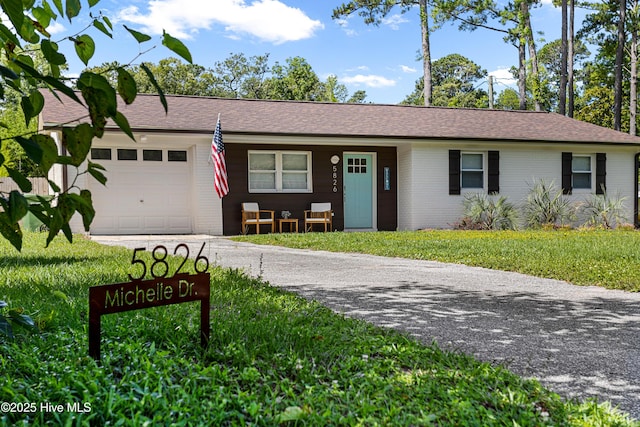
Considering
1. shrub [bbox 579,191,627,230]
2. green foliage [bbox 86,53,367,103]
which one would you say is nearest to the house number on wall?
shrub [bbox 579,191,627,230]

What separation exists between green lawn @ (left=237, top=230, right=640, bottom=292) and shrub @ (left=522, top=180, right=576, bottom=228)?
2.97 metres

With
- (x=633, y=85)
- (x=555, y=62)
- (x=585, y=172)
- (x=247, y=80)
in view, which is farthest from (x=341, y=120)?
(x=555, y=62)

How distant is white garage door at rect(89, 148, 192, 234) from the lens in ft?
45.5

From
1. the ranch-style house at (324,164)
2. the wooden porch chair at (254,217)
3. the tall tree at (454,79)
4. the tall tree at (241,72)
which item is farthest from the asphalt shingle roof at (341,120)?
the tall tree at (454,79)

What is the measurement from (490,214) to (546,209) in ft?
5.57

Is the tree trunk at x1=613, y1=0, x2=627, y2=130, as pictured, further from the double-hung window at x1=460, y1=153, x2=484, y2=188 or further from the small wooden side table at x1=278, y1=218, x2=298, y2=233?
the small wooden side table at x1=278, y1=218, x2=298, y2=233

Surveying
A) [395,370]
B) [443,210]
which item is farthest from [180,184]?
[395,370]

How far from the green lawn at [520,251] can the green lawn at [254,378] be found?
4.02 m

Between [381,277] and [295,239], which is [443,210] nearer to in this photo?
[295,239]

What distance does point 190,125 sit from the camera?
13.8 meters

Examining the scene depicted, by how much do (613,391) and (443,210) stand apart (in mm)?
12649

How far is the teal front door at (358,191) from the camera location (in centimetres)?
1546

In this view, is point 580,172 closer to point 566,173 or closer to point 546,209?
point 566,173

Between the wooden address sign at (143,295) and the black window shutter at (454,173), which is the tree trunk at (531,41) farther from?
the wooden address sign at (143,295)
